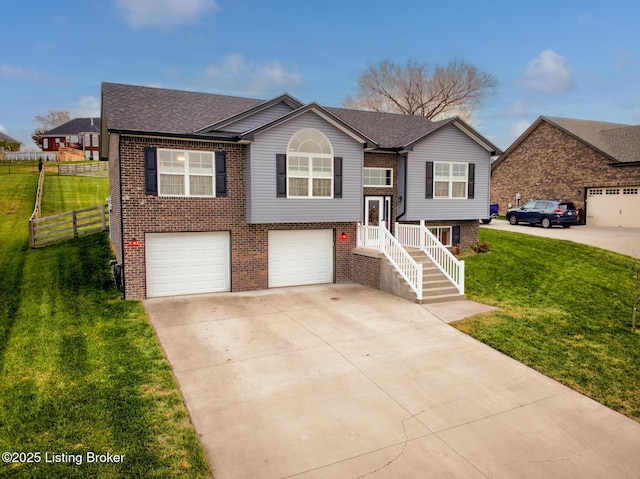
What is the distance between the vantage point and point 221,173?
1423cm

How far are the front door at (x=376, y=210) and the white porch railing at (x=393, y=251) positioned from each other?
4.81 feet

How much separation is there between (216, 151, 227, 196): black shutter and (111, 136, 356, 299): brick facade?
0.15 m

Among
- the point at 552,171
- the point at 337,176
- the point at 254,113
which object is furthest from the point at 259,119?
the point at 552,171

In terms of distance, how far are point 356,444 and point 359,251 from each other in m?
10.6

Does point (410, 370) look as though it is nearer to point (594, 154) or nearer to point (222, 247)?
point (222, 247)

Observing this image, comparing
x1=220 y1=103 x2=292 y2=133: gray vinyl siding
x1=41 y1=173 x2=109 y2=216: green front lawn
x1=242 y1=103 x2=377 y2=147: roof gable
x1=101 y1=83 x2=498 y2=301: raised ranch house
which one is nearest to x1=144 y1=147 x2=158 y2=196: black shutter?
x1=101 y1=83 x2=498 y2=301: raised ranch house

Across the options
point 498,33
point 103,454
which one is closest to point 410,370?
point 103,454

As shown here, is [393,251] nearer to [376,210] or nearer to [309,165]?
[376,210]

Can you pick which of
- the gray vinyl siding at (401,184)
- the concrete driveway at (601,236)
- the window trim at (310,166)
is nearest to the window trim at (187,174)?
the window trim at (310,166)

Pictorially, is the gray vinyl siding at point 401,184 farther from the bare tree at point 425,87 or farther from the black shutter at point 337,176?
the bare tree at point 425,87

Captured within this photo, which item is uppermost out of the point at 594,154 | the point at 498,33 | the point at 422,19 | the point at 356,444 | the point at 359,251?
the point at 422,19

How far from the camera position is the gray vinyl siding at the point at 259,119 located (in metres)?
14.4

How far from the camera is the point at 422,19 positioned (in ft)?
97.1

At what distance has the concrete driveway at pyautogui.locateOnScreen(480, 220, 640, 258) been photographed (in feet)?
66.1
